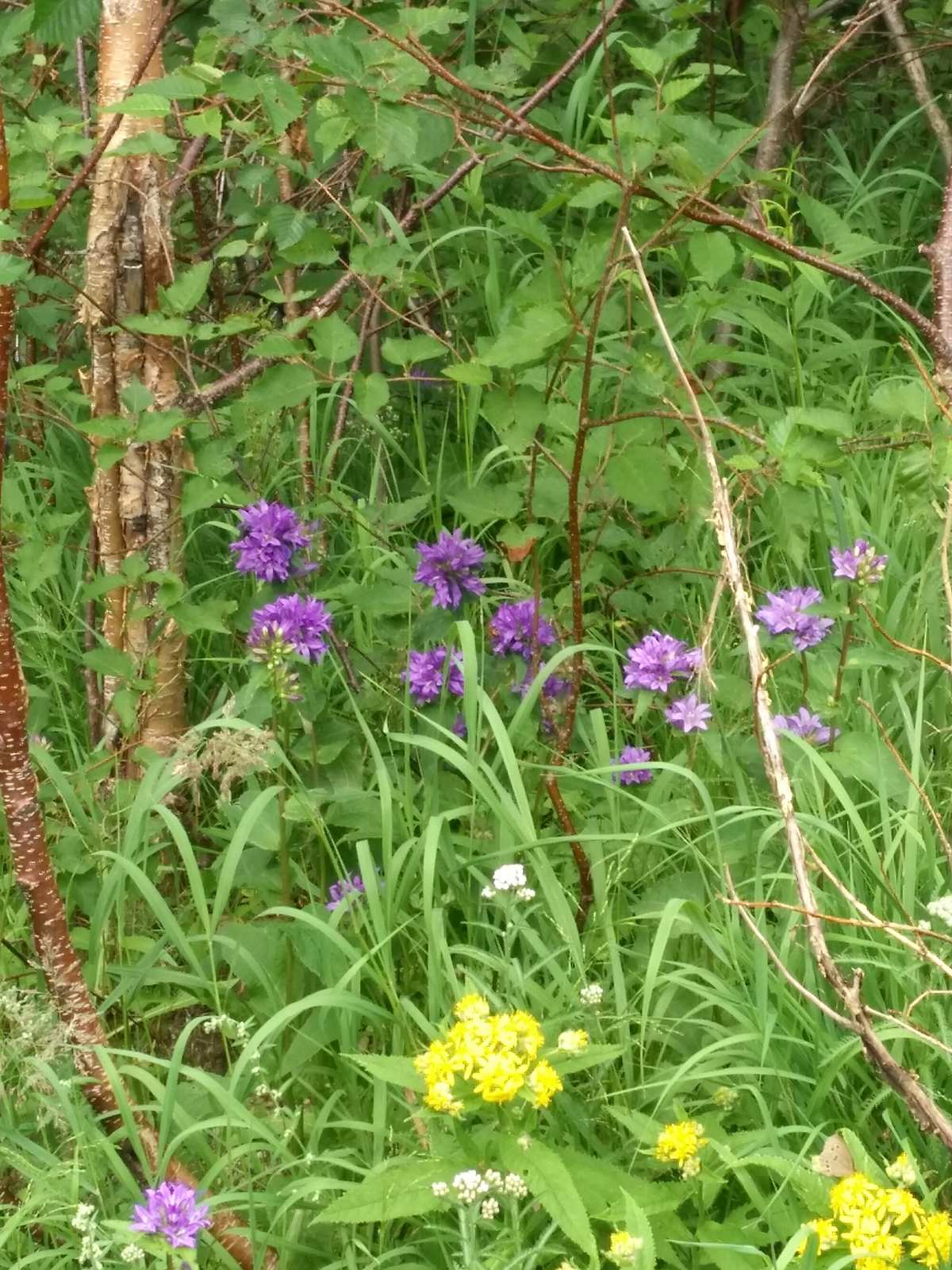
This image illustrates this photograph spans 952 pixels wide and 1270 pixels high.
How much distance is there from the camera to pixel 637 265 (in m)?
1.96

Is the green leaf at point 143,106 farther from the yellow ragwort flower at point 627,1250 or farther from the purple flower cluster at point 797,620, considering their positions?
the yellow ragwort flower at point 627,1250

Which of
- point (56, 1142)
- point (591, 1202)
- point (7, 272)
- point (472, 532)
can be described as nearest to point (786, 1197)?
point (591, 1202)

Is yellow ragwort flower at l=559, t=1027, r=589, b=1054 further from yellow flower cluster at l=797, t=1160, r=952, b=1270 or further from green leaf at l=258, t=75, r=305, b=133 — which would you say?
green leaf at l=258, t=75, r=305, b=133

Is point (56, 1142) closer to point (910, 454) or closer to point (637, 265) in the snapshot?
point (637, 265)

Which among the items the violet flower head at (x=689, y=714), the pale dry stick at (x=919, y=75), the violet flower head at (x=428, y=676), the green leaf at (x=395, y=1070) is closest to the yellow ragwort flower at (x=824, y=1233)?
the green leaf at (x=395, y=1070)

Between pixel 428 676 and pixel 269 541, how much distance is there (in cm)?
33

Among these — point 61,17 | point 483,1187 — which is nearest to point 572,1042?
point 483,1187

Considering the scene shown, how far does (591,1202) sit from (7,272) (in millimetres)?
1122

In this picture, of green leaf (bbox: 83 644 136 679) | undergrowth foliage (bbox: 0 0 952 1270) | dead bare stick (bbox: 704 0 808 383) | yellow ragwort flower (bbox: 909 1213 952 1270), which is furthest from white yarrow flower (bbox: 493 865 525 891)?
dead bare stick (bbox: 704 0 808 383)

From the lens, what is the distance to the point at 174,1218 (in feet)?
5.14

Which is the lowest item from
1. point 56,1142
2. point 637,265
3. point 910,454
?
point 56,1142

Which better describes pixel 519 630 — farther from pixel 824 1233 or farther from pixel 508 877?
pixel 824 1233

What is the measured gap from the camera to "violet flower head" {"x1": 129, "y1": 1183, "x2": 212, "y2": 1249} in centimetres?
155

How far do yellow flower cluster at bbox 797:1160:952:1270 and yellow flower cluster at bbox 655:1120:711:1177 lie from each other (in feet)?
0.50
